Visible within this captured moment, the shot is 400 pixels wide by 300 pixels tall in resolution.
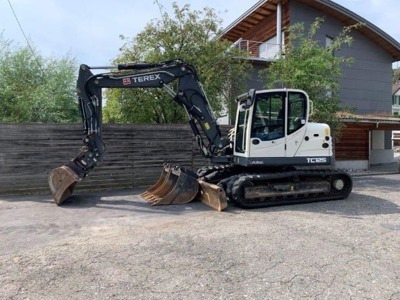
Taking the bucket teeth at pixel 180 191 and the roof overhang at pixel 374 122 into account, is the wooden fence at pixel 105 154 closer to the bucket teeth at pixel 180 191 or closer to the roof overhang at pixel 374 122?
the bucket teeth at pixel 180 191

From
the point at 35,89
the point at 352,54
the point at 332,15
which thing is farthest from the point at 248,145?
the point at 352,54

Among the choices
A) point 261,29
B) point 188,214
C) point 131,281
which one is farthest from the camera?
point 261,29

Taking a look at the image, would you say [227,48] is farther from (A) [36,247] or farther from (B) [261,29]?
(A) [36,247]

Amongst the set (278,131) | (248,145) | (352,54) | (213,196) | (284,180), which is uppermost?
(352,54)

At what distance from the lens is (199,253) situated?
4754mm

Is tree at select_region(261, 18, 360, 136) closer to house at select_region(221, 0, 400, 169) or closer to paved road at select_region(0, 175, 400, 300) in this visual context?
house at select_region(221, 0, 400, 169)

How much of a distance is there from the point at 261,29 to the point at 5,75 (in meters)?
13.7

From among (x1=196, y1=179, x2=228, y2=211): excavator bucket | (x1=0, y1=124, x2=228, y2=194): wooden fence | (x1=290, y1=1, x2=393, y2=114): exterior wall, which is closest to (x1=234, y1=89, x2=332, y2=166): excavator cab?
(x1=196, y1=179, x2=228, y2=211): excavator bucket

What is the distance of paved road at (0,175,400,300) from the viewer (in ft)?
12.2

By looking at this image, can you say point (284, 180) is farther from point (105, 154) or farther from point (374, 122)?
point (374, 122)

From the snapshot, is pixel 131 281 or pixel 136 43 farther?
pixel 136 43

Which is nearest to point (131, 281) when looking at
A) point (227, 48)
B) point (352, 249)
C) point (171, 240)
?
point (171, 240)

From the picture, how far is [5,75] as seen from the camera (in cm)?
1327

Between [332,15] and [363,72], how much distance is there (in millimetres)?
3731
